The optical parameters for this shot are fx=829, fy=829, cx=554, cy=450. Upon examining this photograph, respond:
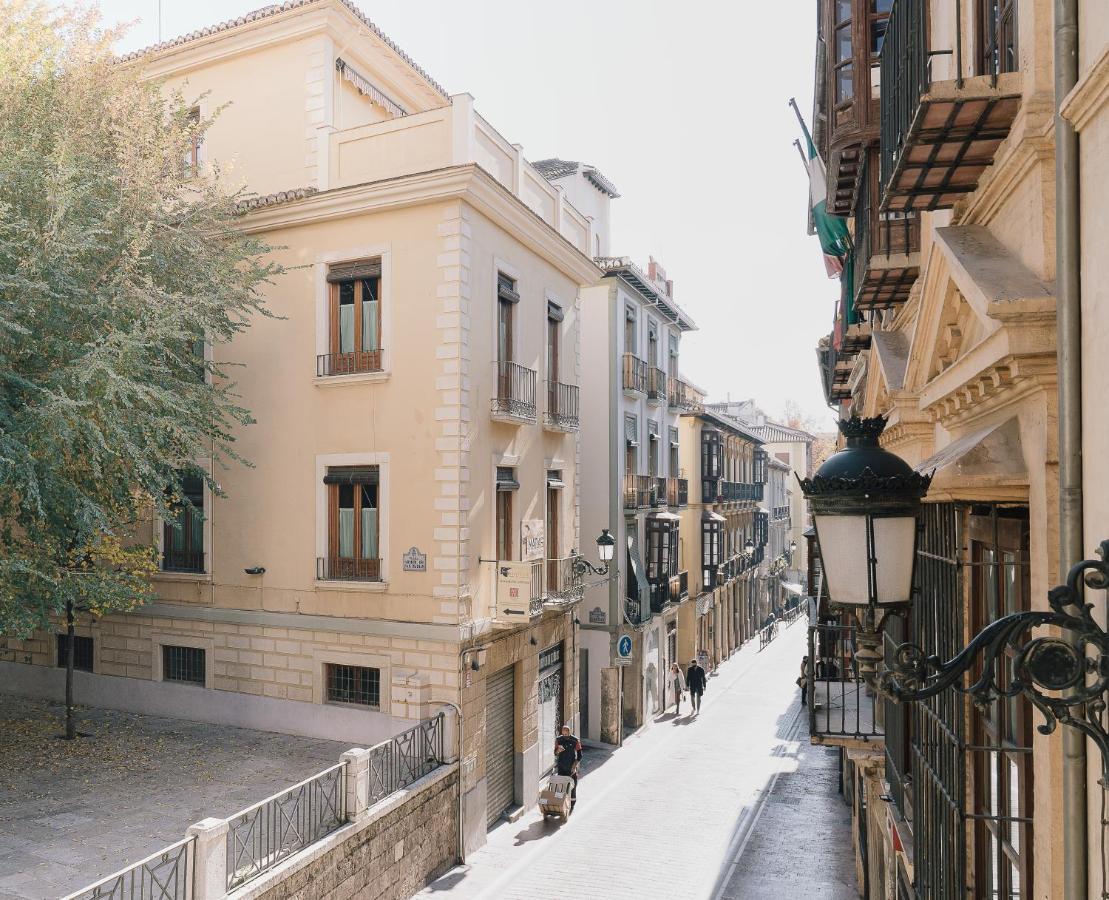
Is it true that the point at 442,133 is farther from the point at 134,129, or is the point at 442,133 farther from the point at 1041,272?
the point at 1041,272

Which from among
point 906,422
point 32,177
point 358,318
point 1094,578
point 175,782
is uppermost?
point 32,177

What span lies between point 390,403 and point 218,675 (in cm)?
654

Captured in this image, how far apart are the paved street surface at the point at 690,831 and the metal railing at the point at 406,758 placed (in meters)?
1.86

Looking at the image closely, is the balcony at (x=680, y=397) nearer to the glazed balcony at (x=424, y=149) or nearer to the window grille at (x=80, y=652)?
the glazed balcony at (x=424, y=149)

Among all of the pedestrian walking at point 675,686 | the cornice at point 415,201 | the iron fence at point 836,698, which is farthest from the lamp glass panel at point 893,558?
the pedestrian walking at point 675,686

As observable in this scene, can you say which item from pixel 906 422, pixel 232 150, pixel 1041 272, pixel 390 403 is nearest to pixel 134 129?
pixel 232 150

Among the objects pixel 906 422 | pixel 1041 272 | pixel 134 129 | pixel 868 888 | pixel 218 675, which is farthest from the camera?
pixel 218 675

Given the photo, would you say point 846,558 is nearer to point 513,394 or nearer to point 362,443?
point 362,443

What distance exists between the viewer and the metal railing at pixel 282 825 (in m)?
9.56

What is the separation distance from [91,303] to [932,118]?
12451mm

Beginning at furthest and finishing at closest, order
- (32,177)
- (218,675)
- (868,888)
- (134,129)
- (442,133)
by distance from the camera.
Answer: (218,675) → (442,133) → (134,129) → (868,888) → (32,177)

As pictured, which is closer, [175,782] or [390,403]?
[175,782]

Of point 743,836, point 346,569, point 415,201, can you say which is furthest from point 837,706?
point 415,201

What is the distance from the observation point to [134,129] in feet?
45.6
